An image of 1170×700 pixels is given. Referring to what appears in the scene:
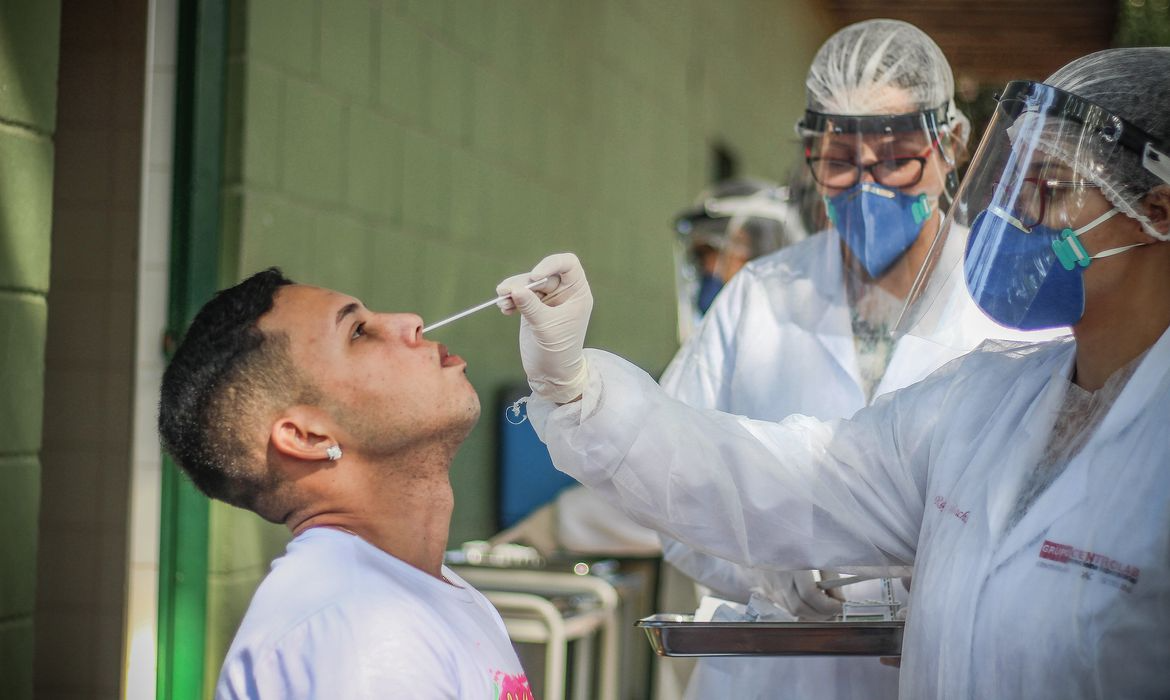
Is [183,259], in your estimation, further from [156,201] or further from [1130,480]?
[1130,480]

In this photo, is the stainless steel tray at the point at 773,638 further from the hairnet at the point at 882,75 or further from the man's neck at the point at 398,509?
the hairnet at the point at 882,75

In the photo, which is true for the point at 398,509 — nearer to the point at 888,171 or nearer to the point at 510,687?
the point at 510,687

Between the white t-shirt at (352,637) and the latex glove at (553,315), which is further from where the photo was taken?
the latex glove at (553,315)

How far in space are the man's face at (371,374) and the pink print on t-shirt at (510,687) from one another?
0.30 metres

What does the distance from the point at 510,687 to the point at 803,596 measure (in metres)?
0.72

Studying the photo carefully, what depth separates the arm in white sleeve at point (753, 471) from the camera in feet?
5.42

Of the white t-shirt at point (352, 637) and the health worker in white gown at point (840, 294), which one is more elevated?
the health worker in white gown at point (840, 294)

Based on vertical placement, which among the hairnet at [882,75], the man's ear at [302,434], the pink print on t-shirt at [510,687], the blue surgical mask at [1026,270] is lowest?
the pink print on t-shirt at [510,687]

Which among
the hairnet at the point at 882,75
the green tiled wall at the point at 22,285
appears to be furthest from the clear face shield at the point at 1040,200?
the green tiled wall at the point at 22,285

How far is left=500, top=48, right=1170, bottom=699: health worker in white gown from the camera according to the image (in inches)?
53.2

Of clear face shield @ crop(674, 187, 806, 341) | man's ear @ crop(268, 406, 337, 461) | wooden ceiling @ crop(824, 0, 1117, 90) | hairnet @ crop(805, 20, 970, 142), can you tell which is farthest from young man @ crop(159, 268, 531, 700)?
wooden ceiling @ crop(824, 0, 1117, 90)

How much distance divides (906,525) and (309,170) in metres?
1.73

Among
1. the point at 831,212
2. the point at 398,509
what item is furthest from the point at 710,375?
the point at 398,509

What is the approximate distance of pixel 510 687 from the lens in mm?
1469
